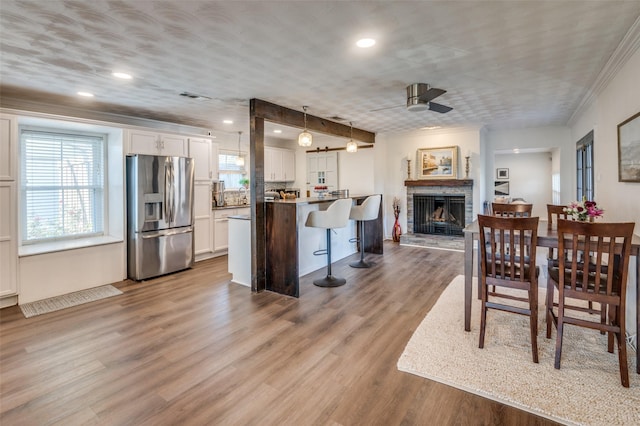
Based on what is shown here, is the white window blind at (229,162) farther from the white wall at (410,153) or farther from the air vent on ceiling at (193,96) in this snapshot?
the white wall at (410,153)

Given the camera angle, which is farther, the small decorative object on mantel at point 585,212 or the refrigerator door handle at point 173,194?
the refrigerator door handle at point 173,194

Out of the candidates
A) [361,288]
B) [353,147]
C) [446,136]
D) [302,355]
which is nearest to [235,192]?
[353,147]

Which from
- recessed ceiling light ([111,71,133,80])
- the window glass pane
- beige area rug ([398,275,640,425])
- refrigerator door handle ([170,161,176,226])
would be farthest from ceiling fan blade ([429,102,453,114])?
the window glass pane

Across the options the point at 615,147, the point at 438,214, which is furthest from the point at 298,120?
the point at 438,214

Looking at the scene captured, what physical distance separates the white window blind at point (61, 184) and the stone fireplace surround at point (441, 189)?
230 inches

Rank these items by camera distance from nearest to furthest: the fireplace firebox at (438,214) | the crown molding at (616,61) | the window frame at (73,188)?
1. the crown molding at (616,61)
2. the window frame at (73,188)
3. the fireplace firebox at (438,214)

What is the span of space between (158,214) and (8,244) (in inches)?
63.9

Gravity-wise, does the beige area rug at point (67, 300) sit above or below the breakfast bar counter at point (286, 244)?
below

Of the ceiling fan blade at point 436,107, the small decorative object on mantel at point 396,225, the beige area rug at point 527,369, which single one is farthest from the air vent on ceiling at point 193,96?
the small decorative object on mantel at point 396,225

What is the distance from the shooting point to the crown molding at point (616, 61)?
8.13 feet

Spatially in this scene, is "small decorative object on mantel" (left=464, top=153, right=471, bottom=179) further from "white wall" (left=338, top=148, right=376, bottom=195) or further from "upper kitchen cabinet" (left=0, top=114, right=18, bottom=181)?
"upper kitchen cabinet" (left=0, top=114, right=18, bottom=181)

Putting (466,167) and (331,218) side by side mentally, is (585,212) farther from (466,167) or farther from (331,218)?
(466,167)

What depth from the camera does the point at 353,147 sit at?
5.58 metres

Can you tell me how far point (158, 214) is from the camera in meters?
4.79
